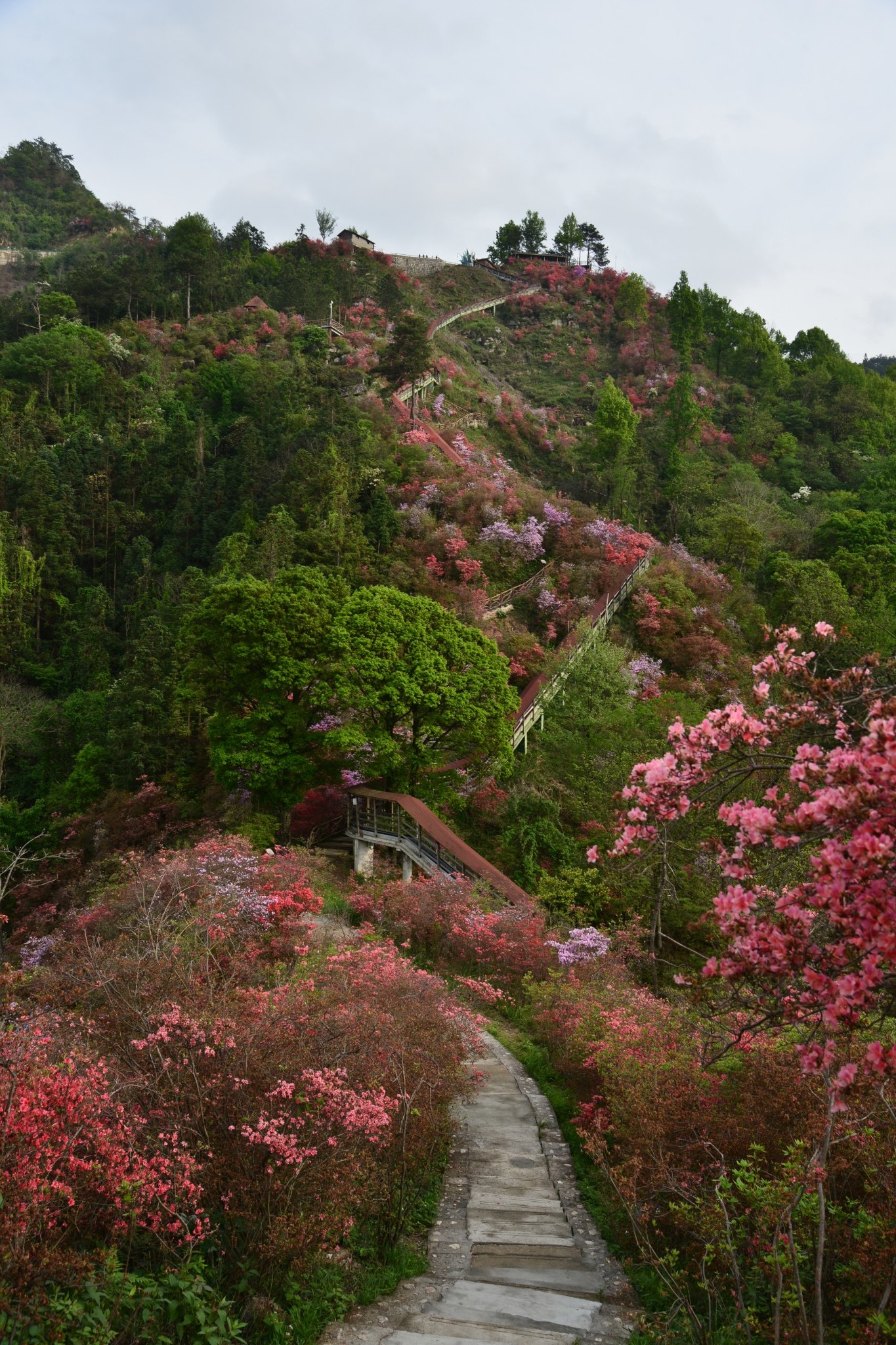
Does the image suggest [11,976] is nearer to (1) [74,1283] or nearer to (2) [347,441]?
(1) [74,1283]

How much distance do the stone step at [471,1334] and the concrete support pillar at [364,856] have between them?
563 inches

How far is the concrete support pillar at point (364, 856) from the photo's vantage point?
2028 cm

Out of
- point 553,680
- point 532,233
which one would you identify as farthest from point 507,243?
point 553,680

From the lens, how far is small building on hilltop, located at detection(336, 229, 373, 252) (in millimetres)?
68562

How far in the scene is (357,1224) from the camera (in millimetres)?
7469

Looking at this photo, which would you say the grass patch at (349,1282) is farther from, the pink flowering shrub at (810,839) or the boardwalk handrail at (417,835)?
the boardwalk handrail at (417,835)

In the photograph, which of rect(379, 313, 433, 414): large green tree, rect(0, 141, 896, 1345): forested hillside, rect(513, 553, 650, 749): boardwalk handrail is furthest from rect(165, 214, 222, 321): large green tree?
rect(513, 553, 650, 749): boardwalk handrail

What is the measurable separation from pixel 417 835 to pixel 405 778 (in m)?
1.74

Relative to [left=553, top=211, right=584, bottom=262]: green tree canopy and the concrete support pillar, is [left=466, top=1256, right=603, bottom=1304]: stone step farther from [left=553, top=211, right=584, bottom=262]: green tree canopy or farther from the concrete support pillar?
[left=553, top=211, right=584, bottom=262]: green tree canopy

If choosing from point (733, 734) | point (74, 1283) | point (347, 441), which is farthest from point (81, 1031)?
point (347, 441)

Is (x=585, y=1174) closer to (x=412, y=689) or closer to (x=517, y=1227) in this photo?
(x=517, y=1227)

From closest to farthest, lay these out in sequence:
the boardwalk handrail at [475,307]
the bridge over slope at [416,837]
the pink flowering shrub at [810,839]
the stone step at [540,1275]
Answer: the pink flowering shrub at [810,839], the stone step at [540,1275], the bridge over slope at [416,837], the boardwalk handrail at [475,307]

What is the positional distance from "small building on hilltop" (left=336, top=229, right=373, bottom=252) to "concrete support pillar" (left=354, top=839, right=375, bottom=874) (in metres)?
59.1

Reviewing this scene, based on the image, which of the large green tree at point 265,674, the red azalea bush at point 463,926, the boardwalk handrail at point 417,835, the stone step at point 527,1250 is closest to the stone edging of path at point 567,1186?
the stone step at point 527,1250
